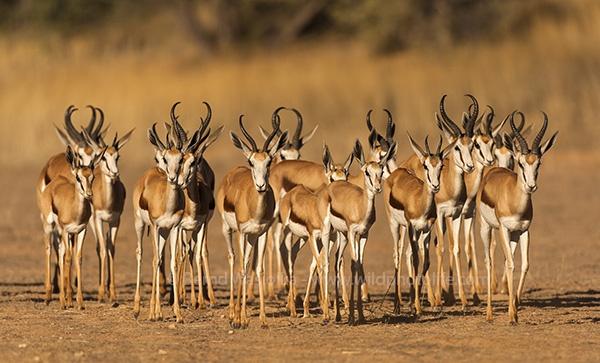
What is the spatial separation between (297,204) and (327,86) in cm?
2544

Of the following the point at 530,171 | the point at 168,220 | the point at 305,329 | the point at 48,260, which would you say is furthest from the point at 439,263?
the point at 48,260

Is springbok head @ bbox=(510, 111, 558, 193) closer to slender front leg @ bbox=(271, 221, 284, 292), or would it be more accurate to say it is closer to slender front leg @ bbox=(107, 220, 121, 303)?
slender front leg @ bbox=(271, 221, 284, 292)

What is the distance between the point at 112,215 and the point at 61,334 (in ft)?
10.1

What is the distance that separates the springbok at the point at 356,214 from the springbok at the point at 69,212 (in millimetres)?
3231

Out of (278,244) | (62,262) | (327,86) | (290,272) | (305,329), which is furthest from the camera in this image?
(327,86)

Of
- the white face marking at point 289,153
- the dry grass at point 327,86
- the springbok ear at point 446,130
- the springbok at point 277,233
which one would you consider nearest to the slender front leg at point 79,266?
the springbok at point 277,233

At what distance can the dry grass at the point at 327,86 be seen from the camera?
128 ft

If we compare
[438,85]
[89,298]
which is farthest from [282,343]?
[438,85]

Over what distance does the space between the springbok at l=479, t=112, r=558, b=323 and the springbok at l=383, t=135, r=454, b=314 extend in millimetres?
730

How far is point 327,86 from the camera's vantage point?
136 ft

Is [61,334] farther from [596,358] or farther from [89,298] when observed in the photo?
[596,358]

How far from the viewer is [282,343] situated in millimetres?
14148

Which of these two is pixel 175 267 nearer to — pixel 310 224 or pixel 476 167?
pixel 310 224

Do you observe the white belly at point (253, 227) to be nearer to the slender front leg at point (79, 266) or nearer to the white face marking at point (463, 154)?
the slender front leg at point (79, 266)
